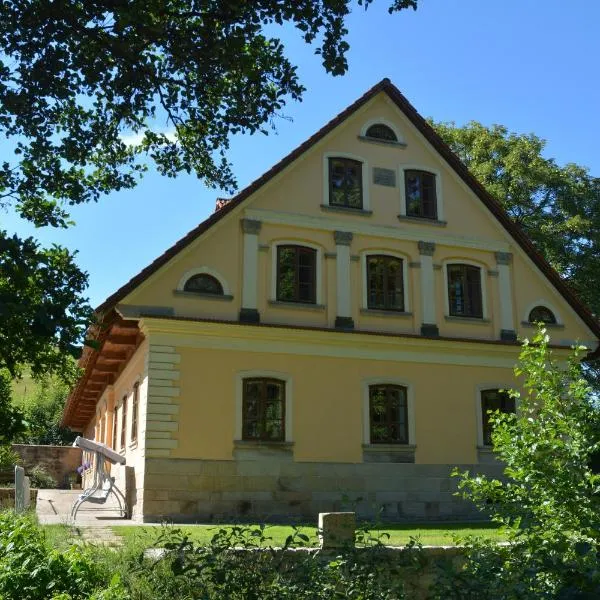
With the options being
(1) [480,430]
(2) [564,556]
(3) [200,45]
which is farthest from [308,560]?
(1) [480,430]

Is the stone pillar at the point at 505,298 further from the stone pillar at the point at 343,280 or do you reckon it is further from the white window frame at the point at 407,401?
the stone pillar at the point at 343,280

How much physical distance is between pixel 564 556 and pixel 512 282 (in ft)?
50.0

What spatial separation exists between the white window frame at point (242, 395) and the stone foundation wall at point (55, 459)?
2064cm

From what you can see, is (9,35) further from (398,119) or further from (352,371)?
(398,119)

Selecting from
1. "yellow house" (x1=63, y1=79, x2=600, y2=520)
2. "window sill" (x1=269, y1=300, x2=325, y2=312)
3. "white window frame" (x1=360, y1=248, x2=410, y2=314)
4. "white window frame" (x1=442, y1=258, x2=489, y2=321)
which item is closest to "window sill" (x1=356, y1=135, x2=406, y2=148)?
"yellow house" (x1=63, y1=79, x2=600, y2=520)

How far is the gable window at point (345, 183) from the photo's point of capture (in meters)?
19.3

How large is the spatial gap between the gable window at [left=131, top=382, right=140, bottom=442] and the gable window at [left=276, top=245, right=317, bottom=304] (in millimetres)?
4236

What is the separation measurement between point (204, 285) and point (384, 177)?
592cm

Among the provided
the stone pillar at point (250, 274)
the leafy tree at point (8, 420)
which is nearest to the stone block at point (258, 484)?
the stone pillar at point (250, 274)

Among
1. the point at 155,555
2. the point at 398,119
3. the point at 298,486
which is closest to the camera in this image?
the point at 155,555

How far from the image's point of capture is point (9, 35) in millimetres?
7445

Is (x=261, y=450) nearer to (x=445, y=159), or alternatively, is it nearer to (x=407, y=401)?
(x=407, y=401)

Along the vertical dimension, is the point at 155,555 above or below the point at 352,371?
below

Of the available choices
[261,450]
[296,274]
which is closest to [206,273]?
[296,274]
